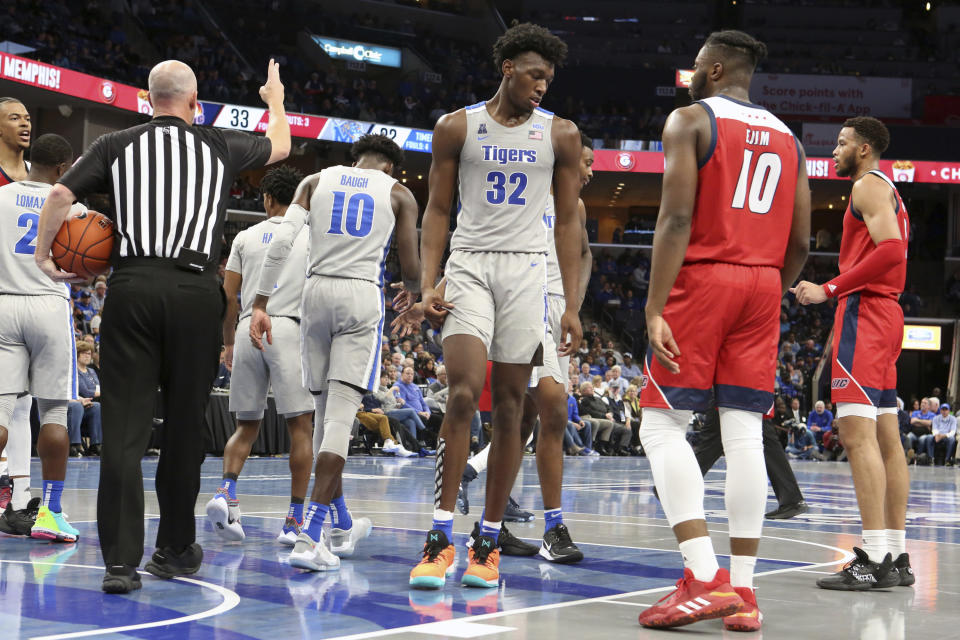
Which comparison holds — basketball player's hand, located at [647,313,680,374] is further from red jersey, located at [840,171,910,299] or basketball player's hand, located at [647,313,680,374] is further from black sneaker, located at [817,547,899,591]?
red jersey, located at [840,171,910,299]

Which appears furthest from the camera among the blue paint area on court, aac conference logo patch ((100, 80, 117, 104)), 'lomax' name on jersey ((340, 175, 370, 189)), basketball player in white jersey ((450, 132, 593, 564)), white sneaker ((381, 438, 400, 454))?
aac conference logo patch ((100, 80, 117, 104))

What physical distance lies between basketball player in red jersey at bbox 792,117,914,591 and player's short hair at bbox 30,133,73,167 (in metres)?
4.00

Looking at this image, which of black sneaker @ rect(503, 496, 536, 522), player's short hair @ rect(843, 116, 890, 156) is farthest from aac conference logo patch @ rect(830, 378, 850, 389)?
black sneaker @ rect(503, 496, 536, 522)

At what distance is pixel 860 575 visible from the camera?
4.70 metres

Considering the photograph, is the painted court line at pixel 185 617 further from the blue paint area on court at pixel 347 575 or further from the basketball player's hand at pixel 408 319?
the basketball player's hand at pixel 408 319

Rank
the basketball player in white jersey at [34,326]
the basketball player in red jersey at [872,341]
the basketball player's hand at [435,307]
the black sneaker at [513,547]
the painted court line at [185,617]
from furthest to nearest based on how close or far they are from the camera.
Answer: the basketball player in white jersey at [34,326]
the black sneaker at [513,547]
the basketball player in red jersey at [872,341]
the basketball player's hand at [435,307]
the painted court line at [185,617]

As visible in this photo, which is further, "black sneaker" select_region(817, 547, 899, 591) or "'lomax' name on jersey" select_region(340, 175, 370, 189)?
"'lomax' name on jersey" select_region(340, 175, 370, 189)

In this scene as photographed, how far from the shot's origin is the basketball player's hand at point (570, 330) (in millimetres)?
4789

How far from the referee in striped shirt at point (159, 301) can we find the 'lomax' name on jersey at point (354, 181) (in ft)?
2.96

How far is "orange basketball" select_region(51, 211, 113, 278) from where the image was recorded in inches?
170

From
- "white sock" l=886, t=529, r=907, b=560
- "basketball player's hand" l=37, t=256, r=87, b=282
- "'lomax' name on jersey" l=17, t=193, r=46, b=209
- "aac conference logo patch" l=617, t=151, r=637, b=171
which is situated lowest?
"white sock" l=886, t=529, r=907, b=560

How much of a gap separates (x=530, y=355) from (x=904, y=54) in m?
41.1

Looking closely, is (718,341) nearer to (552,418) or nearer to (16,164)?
(552,418)

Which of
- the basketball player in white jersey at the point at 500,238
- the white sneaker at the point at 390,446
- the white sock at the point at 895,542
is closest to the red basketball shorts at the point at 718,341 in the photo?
the basketball player in white jersey at the point at 500,238
